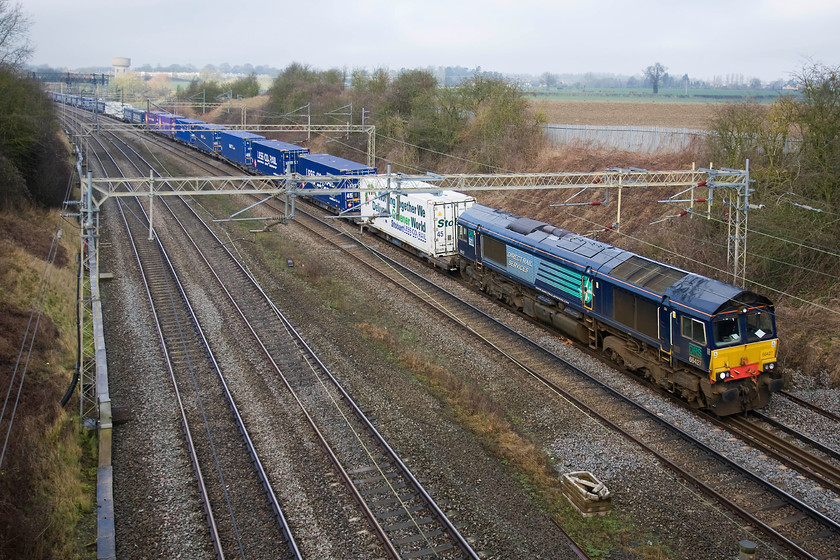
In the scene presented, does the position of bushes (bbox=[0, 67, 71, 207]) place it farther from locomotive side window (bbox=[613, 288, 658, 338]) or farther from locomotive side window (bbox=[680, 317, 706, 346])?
locomotive side window (bbox=[680, 317, 706, 346])

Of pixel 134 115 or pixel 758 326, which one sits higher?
pixel 134 115

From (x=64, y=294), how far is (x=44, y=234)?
8.73 m

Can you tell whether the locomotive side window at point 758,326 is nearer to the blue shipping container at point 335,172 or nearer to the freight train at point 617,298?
the freight train at point 617,298

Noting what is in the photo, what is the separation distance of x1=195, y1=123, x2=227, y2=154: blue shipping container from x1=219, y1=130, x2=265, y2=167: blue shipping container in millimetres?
957

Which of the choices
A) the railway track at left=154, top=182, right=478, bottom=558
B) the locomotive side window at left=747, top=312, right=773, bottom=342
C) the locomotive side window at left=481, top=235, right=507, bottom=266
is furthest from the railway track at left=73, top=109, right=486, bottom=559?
the locomotive side window at left=747, top=312, right=773, bottom=342

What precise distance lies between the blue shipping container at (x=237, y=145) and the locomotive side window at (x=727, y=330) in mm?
39688

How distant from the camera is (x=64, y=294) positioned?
25.5 m

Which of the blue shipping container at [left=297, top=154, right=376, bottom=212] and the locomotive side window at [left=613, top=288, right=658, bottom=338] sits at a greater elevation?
the blue shipping container at [left=297, top=154, right=376, bottom=212]

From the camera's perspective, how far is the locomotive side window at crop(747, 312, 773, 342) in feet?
51.4

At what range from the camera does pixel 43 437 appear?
1434 cm

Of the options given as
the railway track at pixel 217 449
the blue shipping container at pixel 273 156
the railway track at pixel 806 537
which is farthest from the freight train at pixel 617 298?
the blue shipping container at pixel 273 156

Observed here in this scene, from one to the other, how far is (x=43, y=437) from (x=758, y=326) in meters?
15.5

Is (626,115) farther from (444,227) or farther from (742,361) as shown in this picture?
(742,361)

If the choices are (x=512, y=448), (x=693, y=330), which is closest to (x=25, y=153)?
(x=512, y=448)
